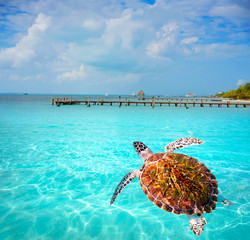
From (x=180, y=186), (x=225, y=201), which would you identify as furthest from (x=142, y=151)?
(x=225, y=201)

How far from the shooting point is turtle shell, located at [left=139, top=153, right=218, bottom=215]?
11.2 feet

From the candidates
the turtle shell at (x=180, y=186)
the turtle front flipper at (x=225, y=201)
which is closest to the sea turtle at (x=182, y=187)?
the turtle shell at (x=180, y=186)

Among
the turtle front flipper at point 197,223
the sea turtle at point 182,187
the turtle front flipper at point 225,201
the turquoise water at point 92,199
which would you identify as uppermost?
the sea turtle at point 182,187

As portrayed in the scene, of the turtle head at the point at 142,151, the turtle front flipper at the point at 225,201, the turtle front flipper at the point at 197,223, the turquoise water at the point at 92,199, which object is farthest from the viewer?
the turtle head at the point at 142,151

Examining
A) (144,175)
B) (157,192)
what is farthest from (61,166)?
(157,192)

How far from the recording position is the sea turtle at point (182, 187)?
3.40 meters

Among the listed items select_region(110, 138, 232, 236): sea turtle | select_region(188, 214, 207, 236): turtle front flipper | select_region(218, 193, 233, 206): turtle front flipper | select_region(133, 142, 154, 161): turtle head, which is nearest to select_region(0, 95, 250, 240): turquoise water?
select_region(218, 193, 233, 206): turtle front flipper

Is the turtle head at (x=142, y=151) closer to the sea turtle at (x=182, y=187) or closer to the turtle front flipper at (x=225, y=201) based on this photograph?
the sea turtle at (x=182, y=187)

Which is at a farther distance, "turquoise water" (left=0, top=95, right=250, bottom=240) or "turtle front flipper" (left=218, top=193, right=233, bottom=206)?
"turtle front flipper" (left=218, top=193, right=233, bottom=206)

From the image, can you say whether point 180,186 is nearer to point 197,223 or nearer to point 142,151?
point 197,223

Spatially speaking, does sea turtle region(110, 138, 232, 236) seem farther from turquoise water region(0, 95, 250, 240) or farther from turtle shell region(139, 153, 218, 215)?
turquoise water region(0, 95, 250, 240)

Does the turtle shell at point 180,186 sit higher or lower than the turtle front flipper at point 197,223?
higher

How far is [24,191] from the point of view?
5438 mm

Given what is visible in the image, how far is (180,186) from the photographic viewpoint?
3521 millimetres
